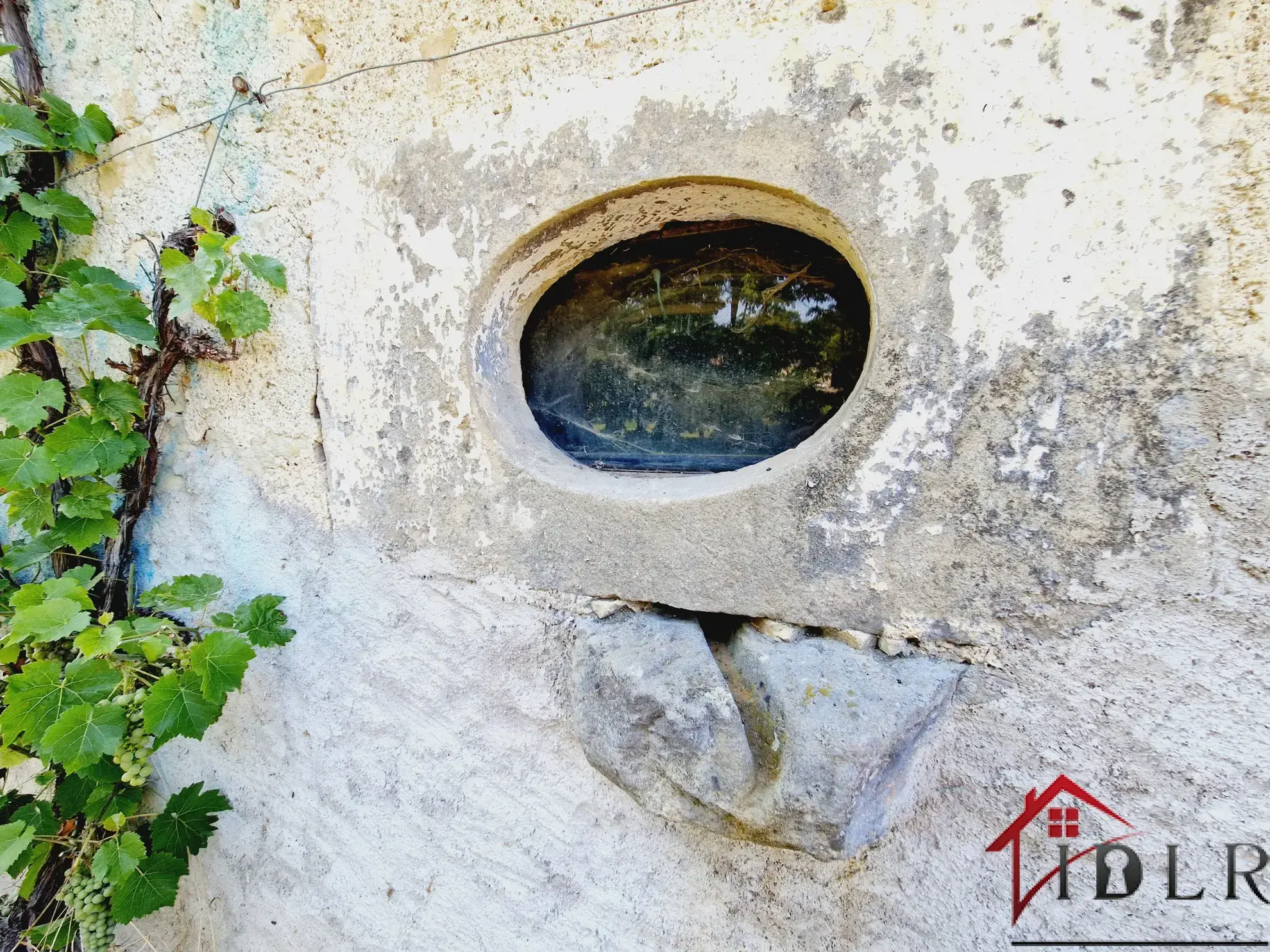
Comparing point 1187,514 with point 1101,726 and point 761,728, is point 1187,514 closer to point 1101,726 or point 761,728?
point 1101,726

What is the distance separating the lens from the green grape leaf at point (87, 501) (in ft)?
4.11

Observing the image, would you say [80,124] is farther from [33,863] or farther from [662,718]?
[662,718]

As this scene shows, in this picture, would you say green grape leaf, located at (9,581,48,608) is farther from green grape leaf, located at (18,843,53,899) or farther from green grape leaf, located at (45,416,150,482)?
green grape leaf, located at (18,843,53,899)

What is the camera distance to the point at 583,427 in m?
1.26

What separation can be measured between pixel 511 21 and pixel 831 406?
86cm

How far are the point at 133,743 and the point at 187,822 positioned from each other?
25 cm

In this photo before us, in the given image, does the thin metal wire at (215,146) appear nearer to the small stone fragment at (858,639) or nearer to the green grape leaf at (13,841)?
the green grape leaf at (13,841)

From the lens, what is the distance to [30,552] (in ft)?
4.20

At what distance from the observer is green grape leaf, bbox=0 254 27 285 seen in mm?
1241

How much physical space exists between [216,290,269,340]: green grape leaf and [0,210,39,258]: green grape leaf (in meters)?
0.50

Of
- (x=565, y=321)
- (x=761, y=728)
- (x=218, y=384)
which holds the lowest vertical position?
(x=761, y=728)

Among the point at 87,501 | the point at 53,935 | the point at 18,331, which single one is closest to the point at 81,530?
the point at 87,501

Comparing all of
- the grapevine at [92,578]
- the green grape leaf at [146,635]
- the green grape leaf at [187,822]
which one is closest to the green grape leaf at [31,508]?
the grapevine at [92,578]

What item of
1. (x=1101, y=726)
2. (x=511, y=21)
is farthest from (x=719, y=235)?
(x=1101, y=726)
